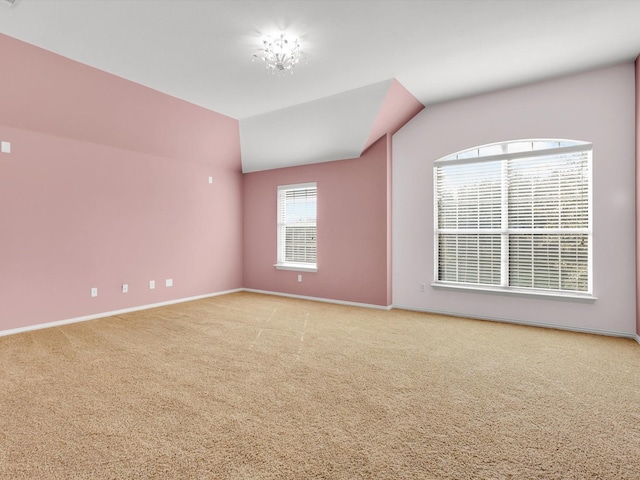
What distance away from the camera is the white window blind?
6141 mm

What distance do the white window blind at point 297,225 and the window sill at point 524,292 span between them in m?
2.38

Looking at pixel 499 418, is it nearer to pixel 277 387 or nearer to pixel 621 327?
pixel 277 387

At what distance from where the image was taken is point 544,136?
413cm

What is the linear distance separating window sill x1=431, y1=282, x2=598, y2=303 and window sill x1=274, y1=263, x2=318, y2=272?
215 cm

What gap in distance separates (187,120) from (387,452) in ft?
16.5

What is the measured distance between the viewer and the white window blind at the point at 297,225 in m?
6.14

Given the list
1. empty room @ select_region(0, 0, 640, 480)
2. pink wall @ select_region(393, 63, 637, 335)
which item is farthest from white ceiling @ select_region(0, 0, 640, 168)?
pink wall @ select_region(393, 63, 637, 335)

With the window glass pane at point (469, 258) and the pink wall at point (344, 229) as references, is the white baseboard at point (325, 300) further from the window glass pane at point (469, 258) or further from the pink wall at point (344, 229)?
the window glass pane at point (469, 258)

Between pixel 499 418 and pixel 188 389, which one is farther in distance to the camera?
pixel 188 389

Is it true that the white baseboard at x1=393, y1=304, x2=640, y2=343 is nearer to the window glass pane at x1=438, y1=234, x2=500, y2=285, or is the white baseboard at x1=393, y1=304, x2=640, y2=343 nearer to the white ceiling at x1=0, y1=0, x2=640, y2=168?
the window glass pane at x1=438, y1=234, x2=500, y2=285

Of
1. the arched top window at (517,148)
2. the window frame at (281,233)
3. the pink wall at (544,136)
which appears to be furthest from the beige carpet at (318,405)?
the window frame at (281,233)

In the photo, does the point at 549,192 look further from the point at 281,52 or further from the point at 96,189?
the point at 96,189

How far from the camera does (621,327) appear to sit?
3.77 m

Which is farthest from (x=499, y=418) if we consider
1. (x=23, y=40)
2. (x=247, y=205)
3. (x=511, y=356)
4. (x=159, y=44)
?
(x=247, y=205)
